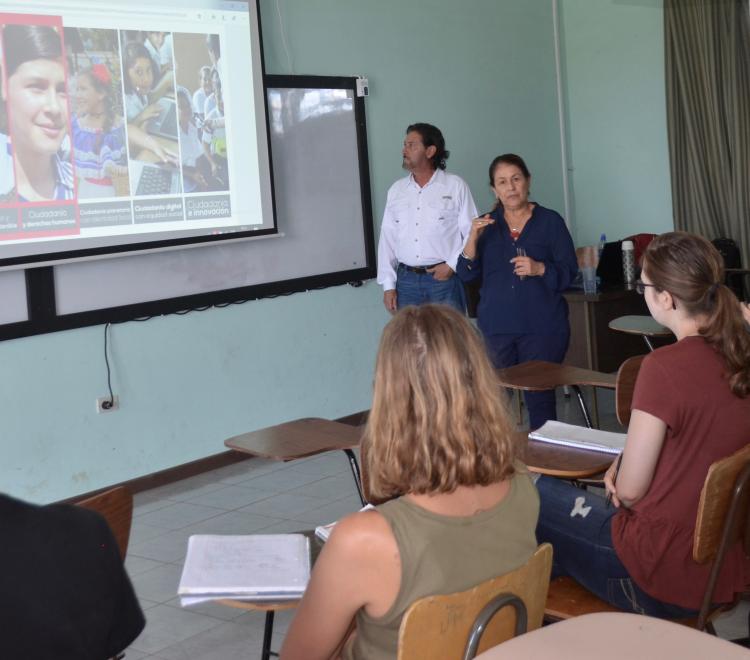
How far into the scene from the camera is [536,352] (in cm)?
425

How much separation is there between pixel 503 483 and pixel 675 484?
624 mm

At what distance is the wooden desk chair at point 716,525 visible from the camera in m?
1.96

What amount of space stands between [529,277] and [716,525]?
231 centimetres

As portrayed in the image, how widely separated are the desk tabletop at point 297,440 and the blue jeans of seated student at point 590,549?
0.64m

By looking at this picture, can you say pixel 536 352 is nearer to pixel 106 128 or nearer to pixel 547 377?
pixel 547 377

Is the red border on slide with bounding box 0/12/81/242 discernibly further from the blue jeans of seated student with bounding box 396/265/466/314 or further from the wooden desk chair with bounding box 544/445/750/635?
the wooden desk chair with bounding box 544/445/750/635

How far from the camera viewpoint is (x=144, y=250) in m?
4.66

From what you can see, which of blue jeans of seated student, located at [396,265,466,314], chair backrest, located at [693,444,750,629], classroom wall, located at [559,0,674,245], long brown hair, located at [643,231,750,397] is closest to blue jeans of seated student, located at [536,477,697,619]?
chair backrest, located at [693,444,750,629]

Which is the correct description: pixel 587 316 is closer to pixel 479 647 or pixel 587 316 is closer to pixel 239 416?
pixel 239 416

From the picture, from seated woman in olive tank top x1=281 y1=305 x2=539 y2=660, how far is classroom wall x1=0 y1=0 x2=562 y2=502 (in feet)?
10.2

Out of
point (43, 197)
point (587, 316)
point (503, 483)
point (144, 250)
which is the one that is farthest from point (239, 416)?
point (503, 483)

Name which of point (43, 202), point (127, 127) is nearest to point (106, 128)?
point (127, 127)

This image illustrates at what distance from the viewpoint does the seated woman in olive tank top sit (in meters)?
1.49

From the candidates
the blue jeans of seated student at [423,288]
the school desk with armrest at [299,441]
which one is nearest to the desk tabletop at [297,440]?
the school desk with armrest at [299,441]
